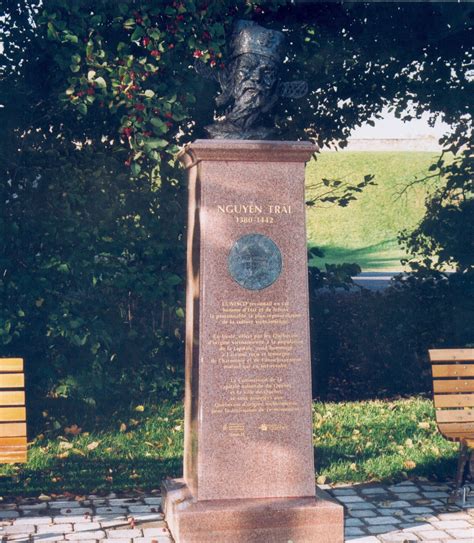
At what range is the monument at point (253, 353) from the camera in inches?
223

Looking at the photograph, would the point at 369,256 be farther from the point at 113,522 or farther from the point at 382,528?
the point at 113,522

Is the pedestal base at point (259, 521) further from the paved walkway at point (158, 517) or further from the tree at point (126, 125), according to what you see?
the tree at point (126, 125)

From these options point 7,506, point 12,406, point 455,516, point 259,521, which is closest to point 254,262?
point 259,521

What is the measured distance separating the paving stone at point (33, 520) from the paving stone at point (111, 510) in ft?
1.13

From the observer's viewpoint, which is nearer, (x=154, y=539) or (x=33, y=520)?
(x=154, y=539)

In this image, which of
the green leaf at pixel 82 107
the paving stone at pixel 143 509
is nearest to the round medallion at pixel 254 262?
the paving stone at pixel 143 509

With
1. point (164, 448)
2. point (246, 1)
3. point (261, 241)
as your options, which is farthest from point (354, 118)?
point (261, 241)

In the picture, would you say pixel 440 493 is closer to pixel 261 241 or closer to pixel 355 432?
pixel 355 432

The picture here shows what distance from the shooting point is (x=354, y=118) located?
10.4 metres

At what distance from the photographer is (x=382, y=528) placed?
6.05 m

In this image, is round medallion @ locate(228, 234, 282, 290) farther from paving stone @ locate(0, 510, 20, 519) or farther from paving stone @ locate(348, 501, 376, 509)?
paving stone @ locate(0, 510, 20, 519)

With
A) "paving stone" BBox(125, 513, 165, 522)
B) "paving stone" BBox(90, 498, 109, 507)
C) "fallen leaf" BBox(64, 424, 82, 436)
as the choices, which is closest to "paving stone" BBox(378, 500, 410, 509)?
"paving stone" BBox(125, 513, 165, 522)

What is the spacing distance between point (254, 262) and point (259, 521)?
4.94 ft

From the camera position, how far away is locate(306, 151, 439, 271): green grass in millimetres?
36062
